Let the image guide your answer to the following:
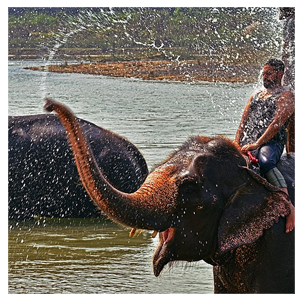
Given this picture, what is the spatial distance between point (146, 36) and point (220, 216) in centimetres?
933

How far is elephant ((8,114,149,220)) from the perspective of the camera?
29.7ft

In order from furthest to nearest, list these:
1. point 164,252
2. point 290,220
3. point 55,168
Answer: point 55,168 → point 290,220 → point 164,252

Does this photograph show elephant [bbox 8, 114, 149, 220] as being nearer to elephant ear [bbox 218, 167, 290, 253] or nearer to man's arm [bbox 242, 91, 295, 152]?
man's arm [bbox 242, 91, 295, 152]

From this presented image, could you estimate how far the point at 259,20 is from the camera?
1187 centimetres

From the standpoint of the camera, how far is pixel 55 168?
930cm

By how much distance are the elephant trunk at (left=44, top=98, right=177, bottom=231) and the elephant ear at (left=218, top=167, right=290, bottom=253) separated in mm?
386

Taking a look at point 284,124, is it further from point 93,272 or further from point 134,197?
point 93,272

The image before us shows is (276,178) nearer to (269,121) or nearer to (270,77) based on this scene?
(269,121)

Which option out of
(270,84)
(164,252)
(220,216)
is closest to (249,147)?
(270,84)

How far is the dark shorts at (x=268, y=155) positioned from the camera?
17.5 ft

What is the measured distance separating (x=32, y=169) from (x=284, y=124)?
14.5ft

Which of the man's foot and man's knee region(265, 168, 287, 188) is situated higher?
man's knee region(265, 168, 287, 188)

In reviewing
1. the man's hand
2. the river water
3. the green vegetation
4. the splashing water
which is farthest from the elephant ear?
the splashing water

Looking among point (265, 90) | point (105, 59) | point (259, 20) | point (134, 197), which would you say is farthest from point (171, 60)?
point (134, 197)
